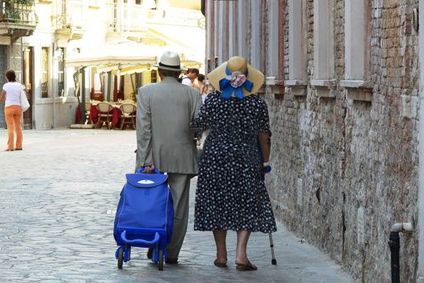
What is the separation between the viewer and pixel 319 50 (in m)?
13.4

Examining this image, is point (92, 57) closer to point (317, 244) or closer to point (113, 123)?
point (113, 123)

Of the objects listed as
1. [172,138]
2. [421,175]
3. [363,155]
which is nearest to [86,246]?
[172,138]

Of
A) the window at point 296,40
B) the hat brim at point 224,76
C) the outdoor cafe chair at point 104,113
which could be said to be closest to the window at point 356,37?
the hat brim at point 224,76

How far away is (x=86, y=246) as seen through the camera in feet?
44.0

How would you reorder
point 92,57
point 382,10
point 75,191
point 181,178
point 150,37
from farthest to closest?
point 150,37 < point 92,57 < point 75,191 < point 181,178 < point 382,10

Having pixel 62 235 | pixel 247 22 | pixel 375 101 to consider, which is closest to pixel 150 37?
pixel 247 22

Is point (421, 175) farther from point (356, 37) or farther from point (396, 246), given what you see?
point (356, 37)

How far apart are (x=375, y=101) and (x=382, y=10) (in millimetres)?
694

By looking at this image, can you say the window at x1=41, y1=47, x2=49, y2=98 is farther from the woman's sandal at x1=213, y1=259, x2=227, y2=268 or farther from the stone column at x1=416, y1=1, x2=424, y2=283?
the stone column at x1=416, y1=1, x2=424, y2=283

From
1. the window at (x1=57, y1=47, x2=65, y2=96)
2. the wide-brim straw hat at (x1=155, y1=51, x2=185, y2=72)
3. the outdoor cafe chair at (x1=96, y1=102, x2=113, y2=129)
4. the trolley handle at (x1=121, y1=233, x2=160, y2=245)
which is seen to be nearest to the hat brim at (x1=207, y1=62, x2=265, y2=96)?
the wide-brim straw hat at (x1=155, y1=51, x2=185, y2=72)

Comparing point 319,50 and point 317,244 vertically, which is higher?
point 319,50

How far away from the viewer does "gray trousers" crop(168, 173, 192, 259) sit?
12.3 metres

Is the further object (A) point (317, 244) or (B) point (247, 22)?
(B) point (247, 22)

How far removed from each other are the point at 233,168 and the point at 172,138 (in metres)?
0.67
